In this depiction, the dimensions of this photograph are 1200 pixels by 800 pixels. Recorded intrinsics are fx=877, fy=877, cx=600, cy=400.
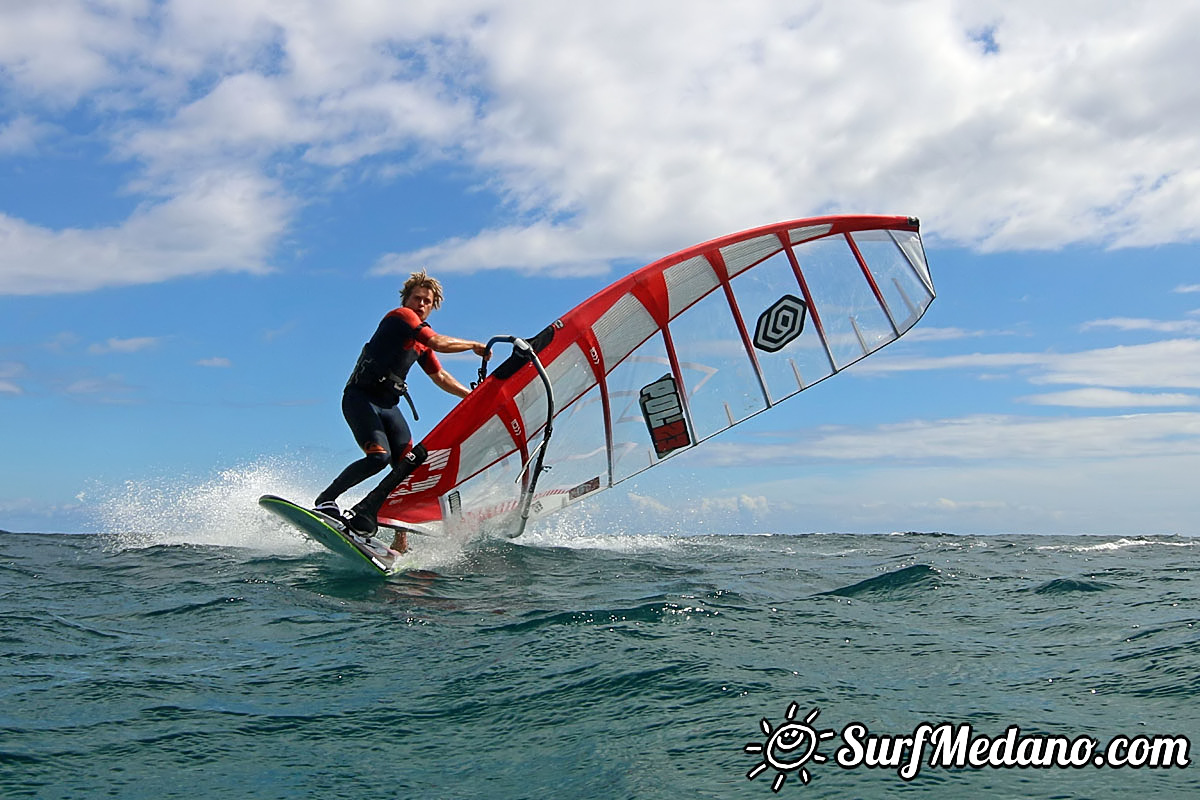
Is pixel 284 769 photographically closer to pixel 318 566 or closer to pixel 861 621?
pixel 861 621

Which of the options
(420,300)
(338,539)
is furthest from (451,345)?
Answer: (338,539)

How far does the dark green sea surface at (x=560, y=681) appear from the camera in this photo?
8.13ft

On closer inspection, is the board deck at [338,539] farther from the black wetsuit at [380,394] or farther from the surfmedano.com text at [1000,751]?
the surfmedano.com text at [1000,751]

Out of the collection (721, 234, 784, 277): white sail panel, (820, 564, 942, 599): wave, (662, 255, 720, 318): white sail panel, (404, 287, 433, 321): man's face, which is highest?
(721, 234, 784, 277): white sail panel

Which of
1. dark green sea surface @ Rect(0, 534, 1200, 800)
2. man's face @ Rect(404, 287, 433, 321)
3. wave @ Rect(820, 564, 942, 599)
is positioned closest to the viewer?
dark green sea surface @ Rect(0, 534, 1200, 800)

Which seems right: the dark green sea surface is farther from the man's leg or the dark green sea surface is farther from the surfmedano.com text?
the man's leg

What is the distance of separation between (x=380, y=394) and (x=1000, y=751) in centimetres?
527

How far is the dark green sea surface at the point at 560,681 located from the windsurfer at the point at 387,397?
26.3 inches

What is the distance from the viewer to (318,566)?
656 centimetres

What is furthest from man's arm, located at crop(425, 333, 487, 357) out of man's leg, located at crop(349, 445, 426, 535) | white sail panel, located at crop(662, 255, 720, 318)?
white sail panel, located at crop(662, 255, 720, 318)

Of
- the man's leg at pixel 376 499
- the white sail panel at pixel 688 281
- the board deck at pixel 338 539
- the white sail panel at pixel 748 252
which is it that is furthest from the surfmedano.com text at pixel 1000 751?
the white sail panel at pixel 748 252

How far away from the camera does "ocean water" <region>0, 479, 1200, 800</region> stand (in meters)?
2.48

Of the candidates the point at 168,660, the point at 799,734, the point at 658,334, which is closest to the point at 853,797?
the point at 799,734

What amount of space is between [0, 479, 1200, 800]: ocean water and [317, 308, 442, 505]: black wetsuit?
867mm
